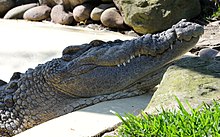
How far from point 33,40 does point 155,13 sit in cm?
204

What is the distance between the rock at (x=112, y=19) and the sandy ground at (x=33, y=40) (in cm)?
33

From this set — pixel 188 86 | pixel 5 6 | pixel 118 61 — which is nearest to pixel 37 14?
pixel 5 6

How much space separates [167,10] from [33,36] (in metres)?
2.13

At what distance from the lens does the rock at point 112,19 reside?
28.6 feet

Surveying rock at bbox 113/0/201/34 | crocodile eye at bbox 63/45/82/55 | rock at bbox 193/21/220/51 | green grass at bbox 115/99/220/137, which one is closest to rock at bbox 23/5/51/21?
rock at bbox 113/0/201/34

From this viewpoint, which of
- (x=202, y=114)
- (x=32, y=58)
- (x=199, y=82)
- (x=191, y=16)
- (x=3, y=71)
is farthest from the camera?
(x=191, y=16)

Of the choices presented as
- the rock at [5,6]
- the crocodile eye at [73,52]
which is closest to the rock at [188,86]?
the crocodile eye at [73,52]

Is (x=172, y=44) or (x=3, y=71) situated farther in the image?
(x=3, y=71)

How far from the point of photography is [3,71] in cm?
550

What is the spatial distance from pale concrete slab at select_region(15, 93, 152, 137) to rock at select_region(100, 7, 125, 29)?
4916 millimetres

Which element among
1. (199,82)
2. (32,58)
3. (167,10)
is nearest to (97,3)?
(167,10)

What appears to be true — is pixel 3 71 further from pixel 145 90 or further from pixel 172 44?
pixel 172 44

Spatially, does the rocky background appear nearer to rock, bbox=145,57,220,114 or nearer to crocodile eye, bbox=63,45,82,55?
crocodile eye, bbox=63,45,82,55

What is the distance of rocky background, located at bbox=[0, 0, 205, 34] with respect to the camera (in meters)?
8.06
